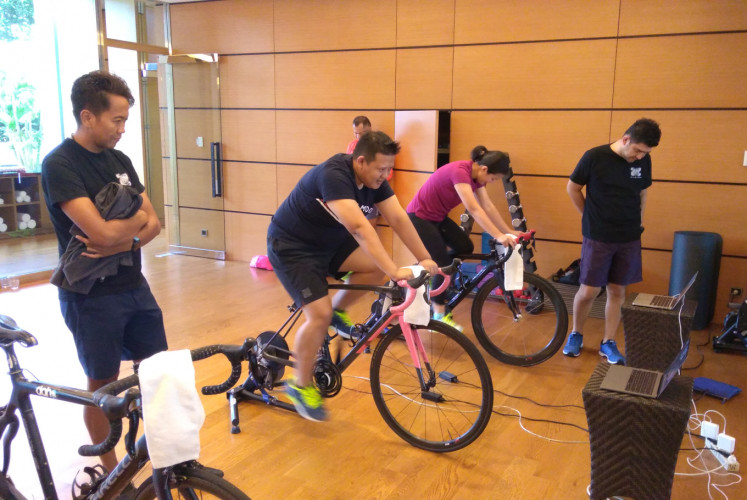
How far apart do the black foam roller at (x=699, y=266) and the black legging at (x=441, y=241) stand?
1.74m

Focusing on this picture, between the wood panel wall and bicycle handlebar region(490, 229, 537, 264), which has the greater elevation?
the wood panel wall

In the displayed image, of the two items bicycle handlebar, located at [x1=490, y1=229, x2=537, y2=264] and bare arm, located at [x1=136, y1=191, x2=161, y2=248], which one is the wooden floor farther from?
bare arm, located at [x1=136, y1=191, x2=161, y2=248]

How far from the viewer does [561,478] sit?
260 centimetres

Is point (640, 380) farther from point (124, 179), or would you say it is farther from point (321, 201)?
point (124, 179)

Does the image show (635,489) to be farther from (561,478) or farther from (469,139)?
(469,139)

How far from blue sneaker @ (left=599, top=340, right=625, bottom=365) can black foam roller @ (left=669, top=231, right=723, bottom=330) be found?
94 cm

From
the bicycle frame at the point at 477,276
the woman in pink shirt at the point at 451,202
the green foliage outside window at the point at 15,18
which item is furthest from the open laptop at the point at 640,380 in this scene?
the green foliage outside window at the point at 15,18

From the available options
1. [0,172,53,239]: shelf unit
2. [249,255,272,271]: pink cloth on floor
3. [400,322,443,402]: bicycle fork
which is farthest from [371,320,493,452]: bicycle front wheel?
[0,172,53,239]: shelf unit

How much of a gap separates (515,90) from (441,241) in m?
2.01

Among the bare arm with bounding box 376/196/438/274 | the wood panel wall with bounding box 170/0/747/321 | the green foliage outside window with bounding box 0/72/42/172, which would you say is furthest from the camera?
the green foliage outside window with bounding box 0/72/42/172

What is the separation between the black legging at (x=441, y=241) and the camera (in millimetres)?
3914

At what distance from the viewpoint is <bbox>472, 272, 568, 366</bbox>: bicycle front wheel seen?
3713 millimetres

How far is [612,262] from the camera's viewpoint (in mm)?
3881

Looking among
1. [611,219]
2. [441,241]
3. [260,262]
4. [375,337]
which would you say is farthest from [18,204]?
[611,219]
